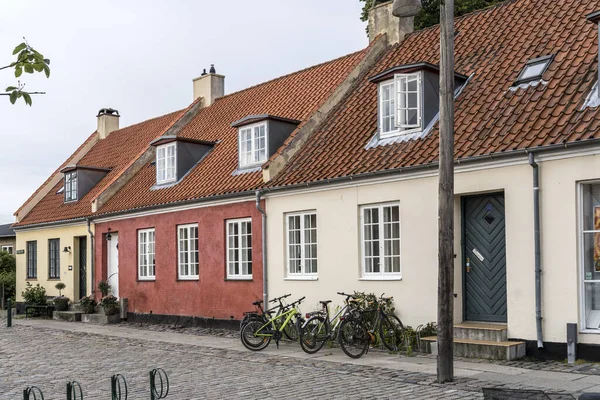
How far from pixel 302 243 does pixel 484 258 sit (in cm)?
475

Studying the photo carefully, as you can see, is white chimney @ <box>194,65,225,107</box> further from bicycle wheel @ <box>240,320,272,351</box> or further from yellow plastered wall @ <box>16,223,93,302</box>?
bicycle wheel @ <box>240,320,272,351</box>

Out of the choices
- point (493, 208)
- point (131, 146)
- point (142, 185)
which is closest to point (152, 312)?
point (142, 185)

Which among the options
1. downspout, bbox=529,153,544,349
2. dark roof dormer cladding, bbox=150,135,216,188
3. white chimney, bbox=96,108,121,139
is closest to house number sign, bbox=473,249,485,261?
downspout, bbox=529,153,544,349

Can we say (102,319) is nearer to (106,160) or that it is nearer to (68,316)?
(68,316)

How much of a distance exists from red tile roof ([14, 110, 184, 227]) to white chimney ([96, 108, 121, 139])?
1.50ft

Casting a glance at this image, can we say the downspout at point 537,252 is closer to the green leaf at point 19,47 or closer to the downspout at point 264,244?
the downspout at point 264,244

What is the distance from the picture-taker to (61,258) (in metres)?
26.8

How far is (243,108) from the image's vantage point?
2322cm

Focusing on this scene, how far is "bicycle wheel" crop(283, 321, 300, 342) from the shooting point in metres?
15.6

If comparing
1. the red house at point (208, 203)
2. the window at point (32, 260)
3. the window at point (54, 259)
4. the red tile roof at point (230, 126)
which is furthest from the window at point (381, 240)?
the window at point (32, 260)

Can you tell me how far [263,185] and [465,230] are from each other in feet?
18.3

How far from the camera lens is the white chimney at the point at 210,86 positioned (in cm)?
2633

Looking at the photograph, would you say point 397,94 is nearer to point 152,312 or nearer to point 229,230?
point 229,230

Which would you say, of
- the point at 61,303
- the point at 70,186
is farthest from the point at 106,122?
the point at 61,303
